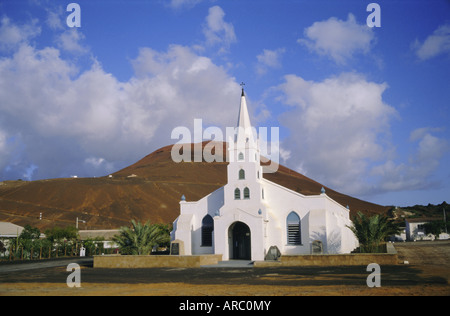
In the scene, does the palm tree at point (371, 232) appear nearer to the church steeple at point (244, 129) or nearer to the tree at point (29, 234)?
the church steeple at point (244, 129)

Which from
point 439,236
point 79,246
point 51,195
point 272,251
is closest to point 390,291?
point 272,251

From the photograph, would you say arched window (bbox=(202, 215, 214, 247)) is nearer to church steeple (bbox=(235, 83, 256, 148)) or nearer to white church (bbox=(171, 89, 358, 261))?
white church (bbox=(171, 89, 358, 261))

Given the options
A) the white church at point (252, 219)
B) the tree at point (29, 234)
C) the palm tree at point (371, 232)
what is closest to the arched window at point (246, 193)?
the white church at point (252, 219)

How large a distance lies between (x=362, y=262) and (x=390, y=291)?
10485 millimetres

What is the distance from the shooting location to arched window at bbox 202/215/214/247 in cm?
3241

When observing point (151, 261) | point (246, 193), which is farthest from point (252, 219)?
point (151, 261)

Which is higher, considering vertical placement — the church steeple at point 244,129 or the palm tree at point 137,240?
the church steeple at point 244,129

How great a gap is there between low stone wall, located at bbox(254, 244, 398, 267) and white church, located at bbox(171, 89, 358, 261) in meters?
5.39

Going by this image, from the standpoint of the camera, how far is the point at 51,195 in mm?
84062

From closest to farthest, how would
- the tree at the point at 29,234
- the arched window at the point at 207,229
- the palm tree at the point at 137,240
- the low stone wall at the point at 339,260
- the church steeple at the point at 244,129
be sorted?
the low stone wall at the point at 339,260 < the palm tree at the point at 137,240 < the church steeple at the point at 244,129 < the arched window at the point at 207,229 < the tree at the point at 29,234

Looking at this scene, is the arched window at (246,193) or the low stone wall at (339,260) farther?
the arched window at (246,193)

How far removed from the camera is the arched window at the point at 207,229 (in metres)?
32.4

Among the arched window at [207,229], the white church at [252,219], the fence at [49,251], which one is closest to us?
the white church at [252,219]

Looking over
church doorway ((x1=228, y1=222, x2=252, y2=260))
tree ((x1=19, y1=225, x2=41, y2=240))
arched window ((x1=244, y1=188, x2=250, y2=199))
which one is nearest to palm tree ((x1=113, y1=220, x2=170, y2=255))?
church doorway ((x1=228, y1=222, x2=252, y2=260))
